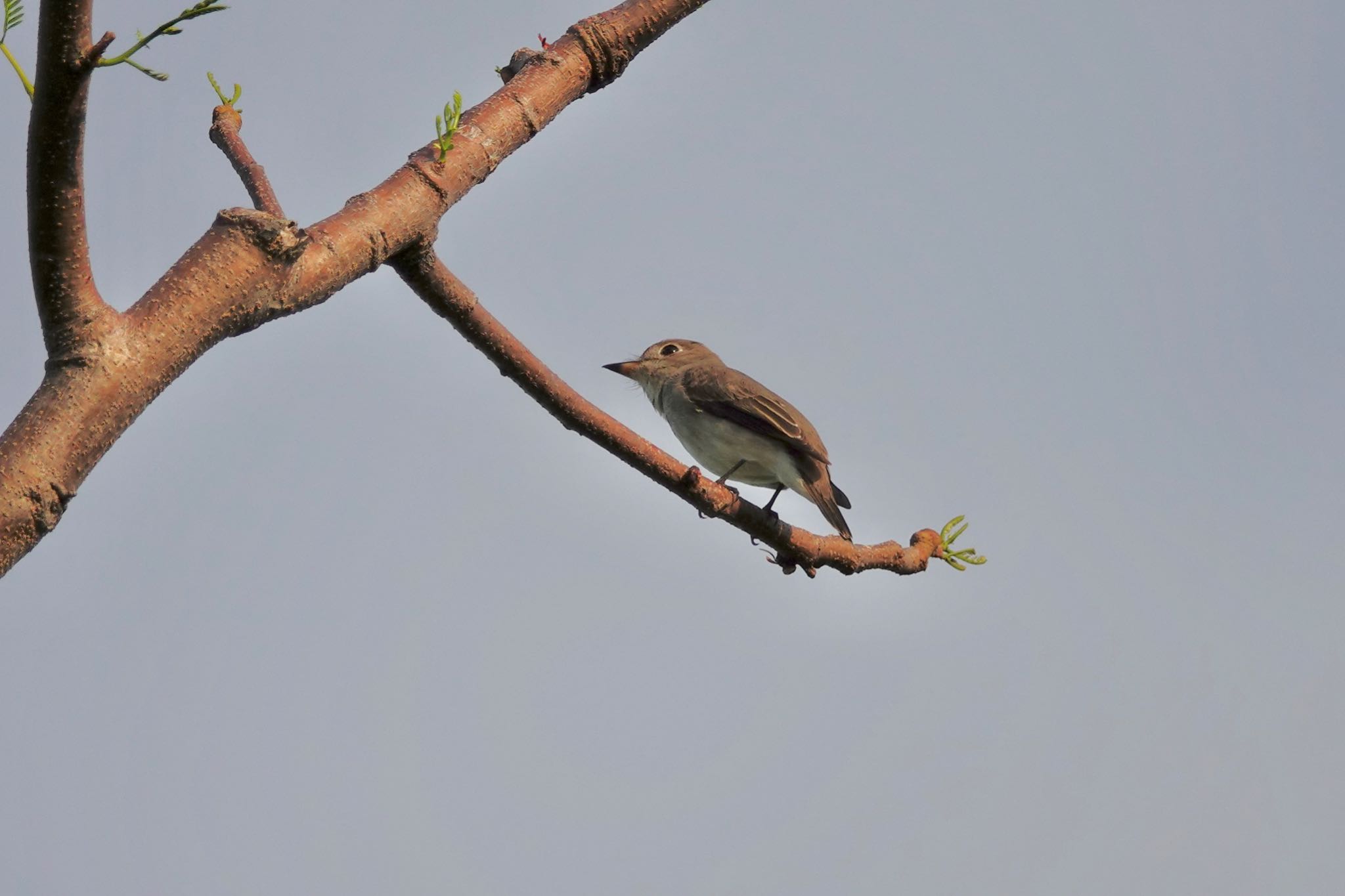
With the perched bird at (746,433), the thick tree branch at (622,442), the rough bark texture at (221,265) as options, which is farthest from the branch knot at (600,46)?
the perched bird at (746,433)

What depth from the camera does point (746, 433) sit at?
29.0ft

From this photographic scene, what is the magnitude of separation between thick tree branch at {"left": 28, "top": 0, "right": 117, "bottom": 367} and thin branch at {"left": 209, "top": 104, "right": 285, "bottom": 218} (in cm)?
61

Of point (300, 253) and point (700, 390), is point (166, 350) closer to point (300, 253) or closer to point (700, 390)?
point (300, 253)

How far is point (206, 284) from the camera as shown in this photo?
252cm

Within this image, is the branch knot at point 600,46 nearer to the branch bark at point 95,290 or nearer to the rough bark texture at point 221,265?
the rough bark texture at point 221,265

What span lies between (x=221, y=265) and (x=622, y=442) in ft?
5.38

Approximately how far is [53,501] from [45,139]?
643mm

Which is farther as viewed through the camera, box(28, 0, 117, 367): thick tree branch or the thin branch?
the thin branch

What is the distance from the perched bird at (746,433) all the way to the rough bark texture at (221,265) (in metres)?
4.73

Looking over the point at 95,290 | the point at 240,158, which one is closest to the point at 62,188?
the point at 95,290

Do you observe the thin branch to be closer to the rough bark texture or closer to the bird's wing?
the rough bark texture

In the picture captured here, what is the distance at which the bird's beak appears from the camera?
1006 centimetres

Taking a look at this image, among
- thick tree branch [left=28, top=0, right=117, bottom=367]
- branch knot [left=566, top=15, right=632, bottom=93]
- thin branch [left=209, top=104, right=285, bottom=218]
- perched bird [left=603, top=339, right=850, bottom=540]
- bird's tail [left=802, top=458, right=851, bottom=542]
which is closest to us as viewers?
thick tree branch [left=28, top=0, right=117, bottom=367]

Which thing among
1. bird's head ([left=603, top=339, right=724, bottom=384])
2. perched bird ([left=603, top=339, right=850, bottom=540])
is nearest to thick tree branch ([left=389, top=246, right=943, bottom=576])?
perched bird ([left=603, top=339, right=850, bottom=540])
